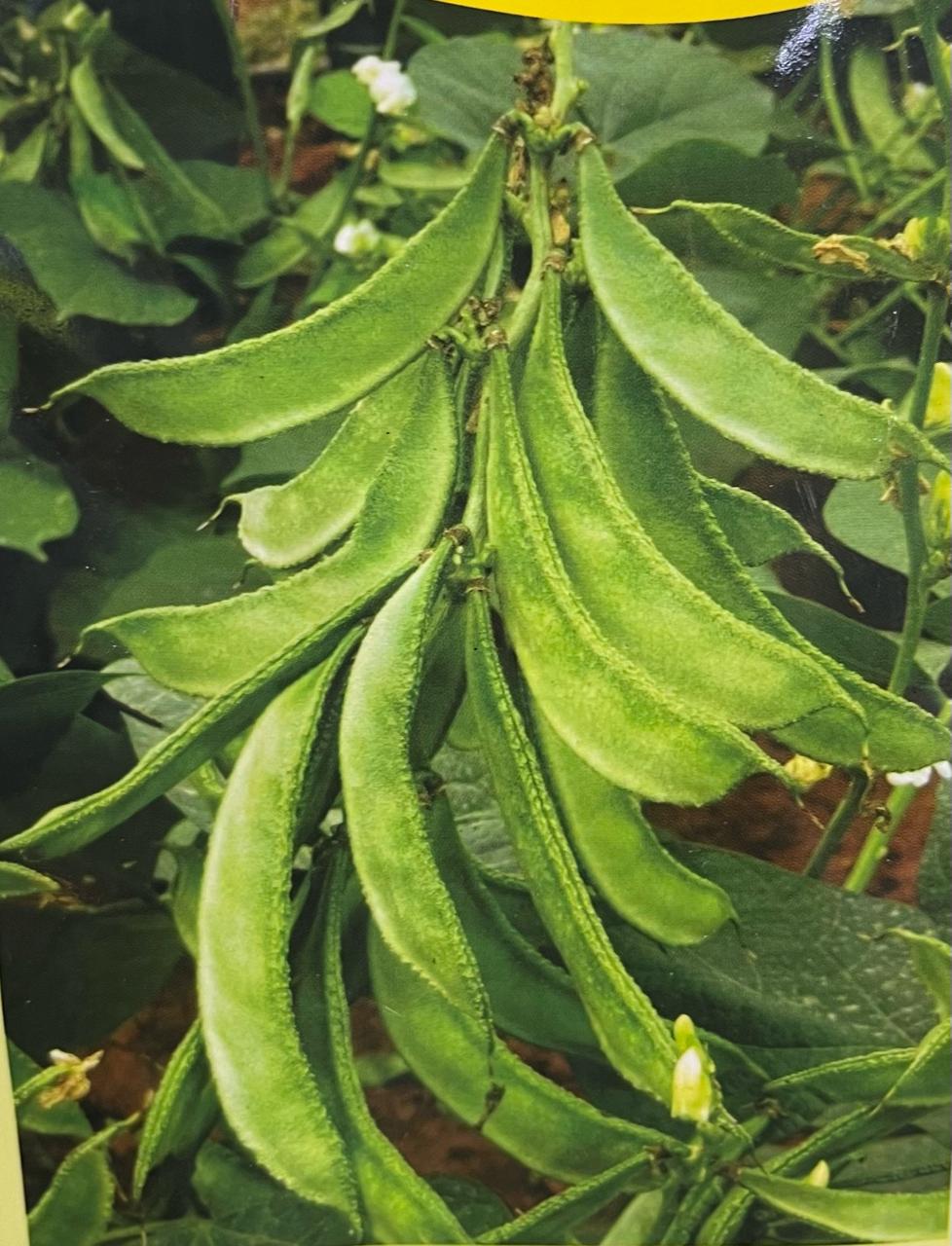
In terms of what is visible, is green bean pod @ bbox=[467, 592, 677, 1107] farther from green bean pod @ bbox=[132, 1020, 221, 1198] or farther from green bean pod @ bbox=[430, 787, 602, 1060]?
green bean pod @ bbox=[132, 1020, 221, 1198]

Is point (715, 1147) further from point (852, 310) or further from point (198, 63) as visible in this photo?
point (198, 63)

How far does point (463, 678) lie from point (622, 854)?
14cm

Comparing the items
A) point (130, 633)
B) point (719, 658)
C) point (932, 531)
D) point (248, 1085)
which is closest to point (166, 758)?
point (130, 633)

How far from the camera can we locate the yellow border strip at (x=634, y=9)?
67cm

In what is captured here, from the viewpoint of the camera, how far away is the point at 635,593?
67 cm

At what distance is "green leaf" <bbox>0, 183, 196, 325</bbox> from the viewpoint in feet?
2.19

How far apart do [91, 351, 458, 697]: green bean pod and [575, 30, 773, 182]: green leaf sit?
0.18 metres

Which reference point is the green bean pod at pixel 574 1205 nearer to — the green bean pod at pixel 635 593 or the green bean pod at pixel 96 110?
the green bean pod at pixel 635 593

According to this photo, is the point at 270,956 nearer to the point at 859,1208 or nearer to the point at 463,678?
the point at 463,678

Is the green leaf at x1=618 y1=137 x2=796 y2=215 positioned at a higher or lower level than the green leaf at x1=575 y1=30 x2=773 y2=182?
lower

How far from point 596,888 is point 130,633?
0.32 metres

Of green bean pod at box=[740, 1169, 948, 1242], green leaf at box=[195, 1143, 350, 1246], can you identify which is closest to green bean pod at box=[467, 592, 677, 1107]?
green bean pod at box=[740, 1169, 948, 1242]

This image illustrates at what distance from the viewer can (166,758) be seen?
68 cm

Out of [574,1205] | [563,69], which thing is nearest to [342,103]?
[563,69]
